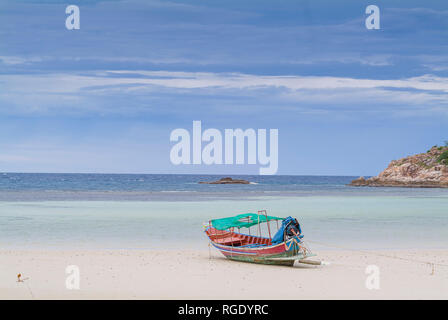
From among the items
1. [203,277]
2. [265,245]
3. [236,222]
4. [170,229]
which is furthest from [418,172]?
[203,277]

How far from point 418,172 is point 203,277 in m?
118

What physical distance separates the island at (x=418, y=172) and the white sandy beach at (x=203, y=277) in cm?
10344

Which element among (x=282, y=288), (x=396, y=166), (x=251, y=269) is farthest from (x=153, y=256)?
(x=396, y=166)

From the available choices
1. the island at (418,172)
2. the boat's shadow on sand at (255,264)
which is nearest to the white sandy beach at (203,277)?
the boat's shadow on sand at (255,264)

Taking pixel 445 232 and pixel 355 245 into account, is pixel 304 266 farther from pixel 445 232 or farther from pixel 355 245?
pixel 445 232

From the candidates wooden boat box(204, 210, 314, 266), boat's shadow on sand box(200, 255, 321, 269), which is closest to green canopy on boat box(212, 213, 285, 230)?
wooden boat box(204, 210, 314, 266)

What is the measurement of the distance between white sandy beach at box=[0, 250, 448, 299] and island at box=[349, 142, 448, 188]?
339 feet

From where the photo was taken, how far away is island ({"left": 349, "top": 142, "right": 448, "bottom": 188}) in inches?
4628

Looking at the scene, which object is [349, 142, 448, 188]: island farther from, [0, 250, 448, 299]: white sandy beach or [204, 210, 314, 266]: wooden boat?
[0, 250, 448, 299]: white sandy beach

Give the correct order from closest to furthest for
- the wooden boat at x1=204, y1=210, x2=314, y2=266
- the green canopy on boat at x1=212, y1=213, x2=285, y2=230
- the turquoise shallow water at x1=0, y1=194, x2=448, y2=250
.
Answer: the wooden boat at x1=204, y1=210, x2=314, y2=266
the green canopy on boat at x1=212, y1=213, x2=285, y2=230
the turquoise shallow water at x1=0, y1=194, x2=448, y2=250

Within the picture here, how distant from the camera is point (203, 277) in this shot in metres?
15.5

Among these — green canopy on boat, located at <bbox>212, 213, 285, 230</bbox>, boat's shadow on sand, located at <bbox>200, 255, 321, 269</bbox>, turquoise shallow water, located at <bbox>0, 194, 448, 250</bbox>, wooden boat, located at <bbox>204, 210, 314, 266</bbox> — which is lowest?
turquoise shallow water, located at <bbox>0, 194, 448, 250</bbox>

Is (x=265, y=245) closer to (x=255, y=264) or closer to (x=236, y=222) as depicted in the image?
(x=255, y=264)

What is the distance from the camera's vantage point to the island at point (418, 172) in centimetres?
11756
